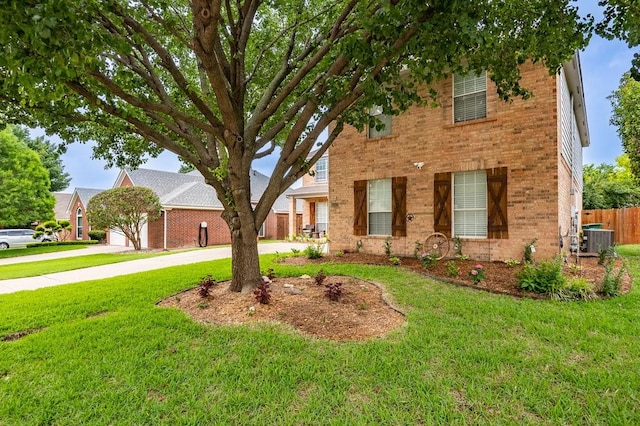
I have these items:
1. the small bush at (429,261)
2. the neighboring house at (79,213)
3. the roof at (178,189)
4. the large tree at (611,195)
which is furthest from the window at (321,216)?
the neighboring house at (79,213)

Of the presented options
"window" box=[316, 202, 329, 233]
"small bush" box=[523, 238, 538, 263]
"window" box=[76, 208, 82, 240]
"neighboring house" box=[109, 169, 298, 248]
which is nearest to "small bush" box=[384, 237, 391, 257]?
"small bush" box=[523, 238, 538, 263]

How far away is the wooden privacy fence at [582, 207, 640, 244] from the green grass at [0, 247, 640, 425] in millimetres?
15005

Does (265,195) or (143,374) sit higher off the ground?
(265,195)

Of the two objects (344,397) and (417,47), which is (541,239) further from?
(344,397)

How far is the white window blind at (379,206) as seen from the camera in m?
9.77

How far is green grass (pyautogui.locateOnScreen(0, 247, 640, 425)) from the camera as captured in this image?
247 cm

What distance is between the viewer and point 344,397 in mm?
2652

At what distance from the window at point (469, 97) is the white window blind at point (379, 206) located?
8.72ft

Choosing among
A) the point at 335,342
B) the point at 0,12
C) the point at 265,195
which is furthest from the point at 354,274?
the point at 0,12

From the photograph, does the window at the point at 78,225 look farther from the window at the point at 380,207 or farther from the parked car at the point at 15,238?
the window at the point at 380,207

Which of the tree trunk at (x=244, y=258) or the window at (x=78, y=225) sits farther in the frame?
the window at (x=78, y=225)

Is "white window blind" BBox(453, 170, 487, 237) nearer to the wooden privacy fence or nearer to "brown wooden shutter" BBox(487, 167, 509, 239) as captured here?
"brown wooden shutter" BBox(487, 167, 509, 239)

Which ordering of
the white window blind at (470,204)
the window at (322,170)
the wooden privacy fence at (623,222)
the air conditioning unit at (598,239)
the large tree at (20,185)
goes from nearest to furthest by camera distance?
the white window blind at (470,204)
the air conditioning unit at (598,239)
the wooden privacy fence at (623,222)
the large tree at (20,185)
the window at (322,170)

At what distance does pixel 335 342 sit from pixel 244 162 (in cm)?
303
